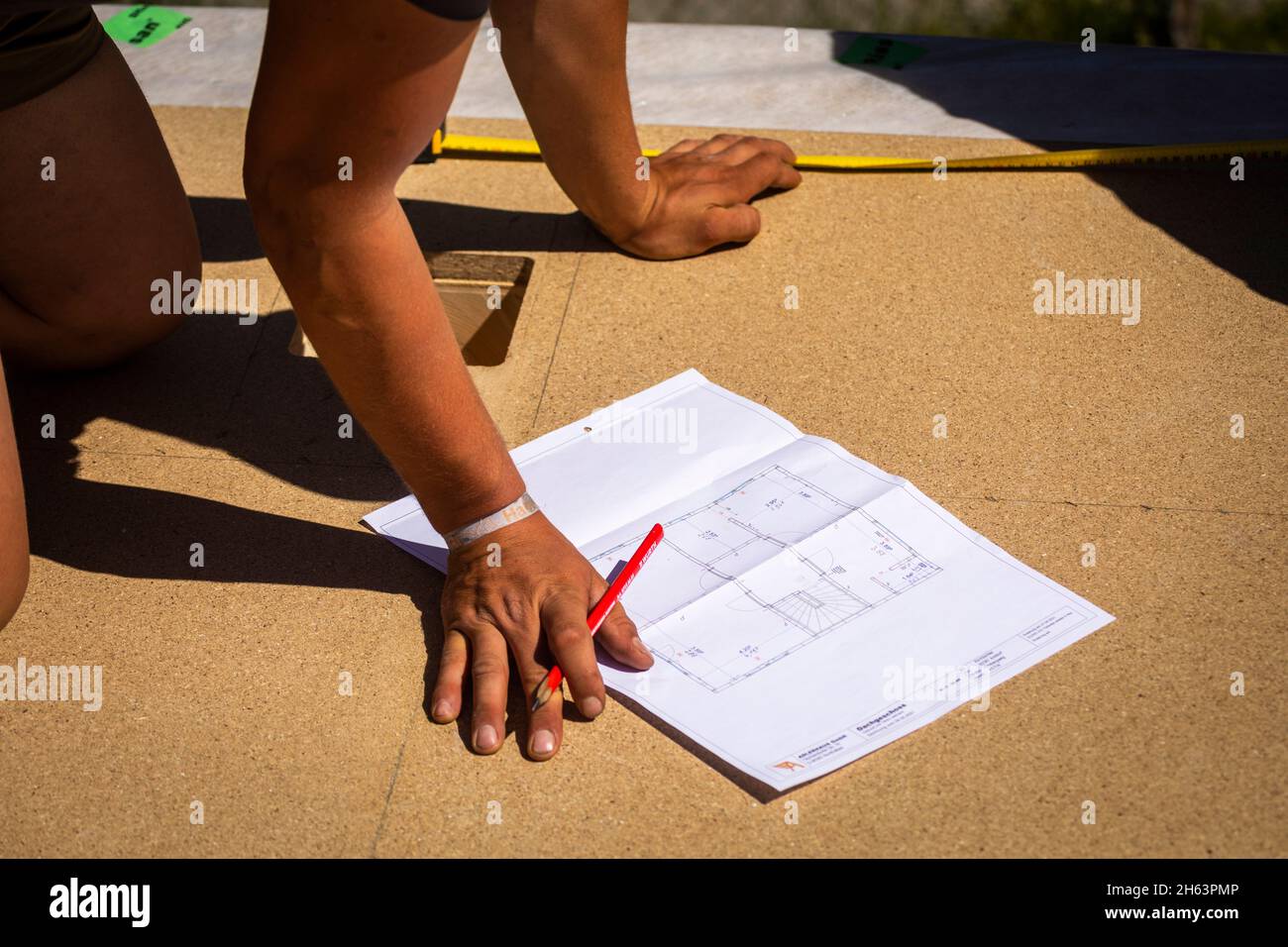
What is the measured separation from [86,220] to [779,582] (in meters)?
1.11

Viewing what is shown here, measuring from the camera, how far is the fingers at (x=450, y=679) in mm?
1388

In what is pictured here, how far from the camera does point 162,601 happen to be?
1565 mm

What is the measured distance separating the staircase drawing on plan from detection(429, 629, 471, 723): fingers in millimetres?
202

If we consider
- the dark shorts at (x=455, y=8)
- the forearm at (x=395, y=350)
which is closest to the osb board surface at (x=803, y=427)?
the forearm at (x=395, y=350)

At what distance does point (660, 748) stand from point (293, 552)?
578 millimetres

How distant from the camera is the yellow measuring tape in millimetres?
2223

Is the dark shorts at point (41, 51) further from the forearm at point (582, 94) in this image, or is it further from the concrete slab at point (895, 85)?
the concrete slab at point (895, 85)

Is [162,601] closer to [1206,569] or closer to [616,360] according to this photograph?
[616,360]

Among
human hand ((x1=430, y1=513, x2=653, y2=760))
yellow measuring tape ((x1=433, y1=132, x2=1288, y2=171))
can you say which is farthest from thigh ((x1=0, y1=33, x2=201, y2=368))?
human hand ((x1=430, y1=513, x2=653, y2=760))

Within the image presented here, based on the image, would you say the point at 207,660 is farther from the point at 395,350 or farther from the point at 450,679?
the point at 395,350

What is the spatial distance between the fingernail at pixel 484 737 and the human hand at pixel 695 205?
1019 millimetres

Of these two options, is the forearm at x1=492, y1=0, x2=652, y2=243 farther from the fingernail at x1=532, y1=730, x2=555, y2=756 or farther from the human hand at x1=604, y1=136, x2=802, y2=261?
the fingernail at x1=532, y1=730, x2=555, y2=756
